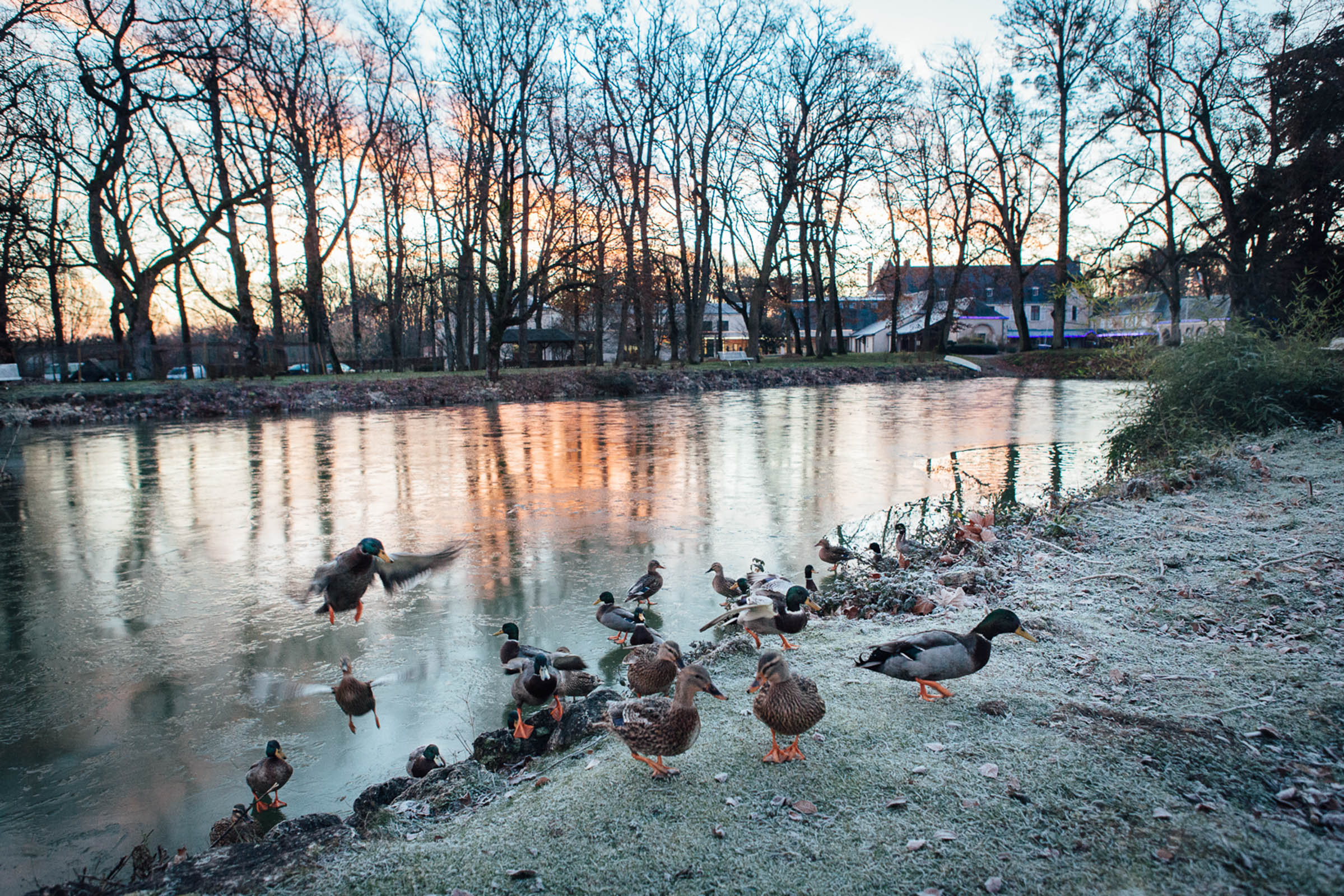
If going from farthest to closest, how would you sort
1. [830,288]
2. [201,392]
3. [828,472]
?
[830,288] < [201,392] < [828,472]

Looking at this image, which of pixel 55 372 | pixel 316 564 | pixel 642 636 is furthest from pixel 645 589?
pixel 55 372

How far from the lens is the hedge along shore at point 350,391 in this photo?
22.3 m

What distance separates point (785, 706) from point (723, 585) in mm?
2603

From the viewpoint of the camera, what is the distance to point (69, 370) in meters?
28.9

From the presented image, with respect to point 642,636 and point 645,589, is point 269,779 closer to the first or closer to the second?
point 642,636

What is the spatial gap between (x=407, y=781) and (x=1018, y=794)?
8.52 ft

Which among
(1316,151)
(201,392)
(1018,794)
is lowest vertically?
(1018,794)

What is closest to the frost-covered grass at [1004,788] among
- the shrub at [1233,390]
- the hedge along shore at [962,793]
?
the hedge along shore at [962,793]

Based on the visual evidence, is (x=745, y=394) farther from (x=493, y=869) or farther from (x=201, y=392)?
(x=493, y=869)

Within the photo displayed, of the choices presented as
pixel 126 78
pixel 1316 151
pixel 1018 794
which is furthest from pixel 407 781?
pixel 126 78

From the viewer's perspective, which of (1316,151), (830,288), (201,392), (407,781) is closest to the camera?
(407,781)

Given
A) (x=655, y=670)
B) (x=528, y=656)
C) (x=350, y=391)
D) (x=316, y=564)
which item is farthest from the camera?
(x=350, y=391)

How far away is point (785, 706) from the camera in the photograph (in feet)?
10.1

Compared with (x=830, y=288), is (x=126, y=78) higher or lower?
higher
